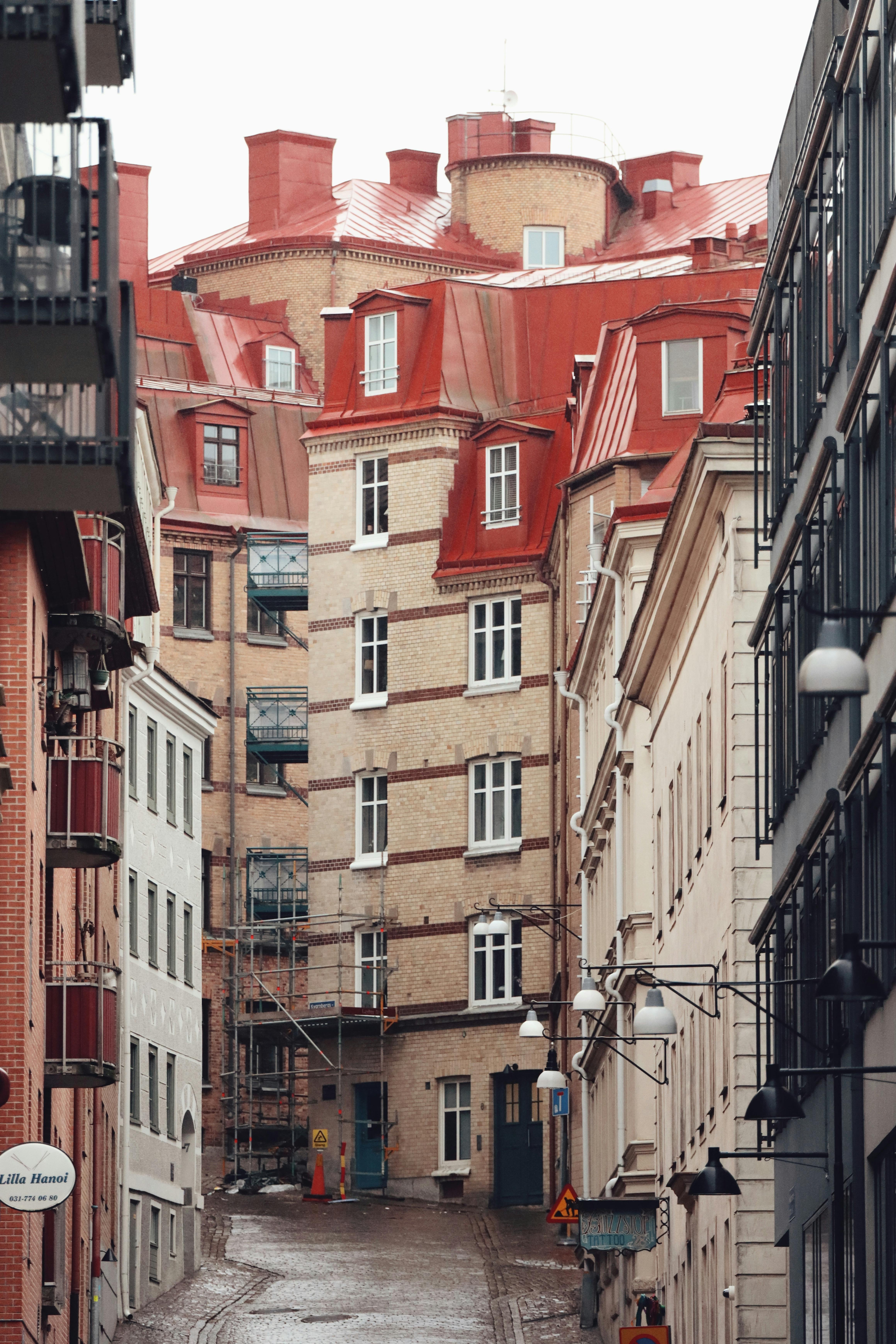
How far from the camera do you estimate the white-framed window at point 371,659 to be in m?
66.4

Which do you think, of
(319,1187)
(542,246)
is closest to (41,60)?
(319,1187)

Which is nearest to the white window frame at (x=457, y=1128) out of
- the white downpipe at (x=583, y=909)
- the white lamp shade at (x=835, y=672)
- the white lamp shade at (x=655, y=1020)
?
the white downpipe at (x=583, y=909)

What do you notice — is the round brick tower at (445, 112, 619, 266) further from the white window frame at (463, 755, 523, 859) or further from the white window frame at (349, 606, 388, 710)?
the white window frame at (463, 755, 523, 859)

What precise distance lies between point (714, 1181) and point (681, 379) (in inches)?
1111

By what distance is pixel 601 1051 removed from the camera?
46.9m

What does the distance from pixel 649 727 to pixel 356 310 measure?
28372 mm

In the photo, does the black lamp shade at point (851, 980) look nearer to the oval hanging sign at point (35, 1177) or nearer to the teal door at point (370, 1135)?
the oval hanging sign at point (35, 1177)

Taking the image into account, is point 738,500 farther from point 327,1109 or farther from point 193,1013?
point 327,1109

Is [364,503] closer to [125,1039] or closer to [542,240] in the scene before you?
[542,240]

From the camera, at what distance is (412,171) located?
9250 centimetres

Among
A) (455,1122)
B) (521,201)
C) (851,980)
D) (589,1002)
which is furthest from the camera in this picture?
(521,201)

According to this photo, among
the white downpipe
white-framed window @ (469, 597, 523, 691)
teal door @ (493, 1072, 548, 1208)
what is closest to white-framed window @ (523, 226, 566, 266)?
white-framed window @ (469, 597, 523, 691)

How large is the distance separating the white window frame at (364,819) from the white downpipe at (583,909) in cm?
851

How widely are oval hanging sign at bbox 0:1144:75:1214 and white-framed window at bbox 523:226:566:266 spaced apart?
213 feet
